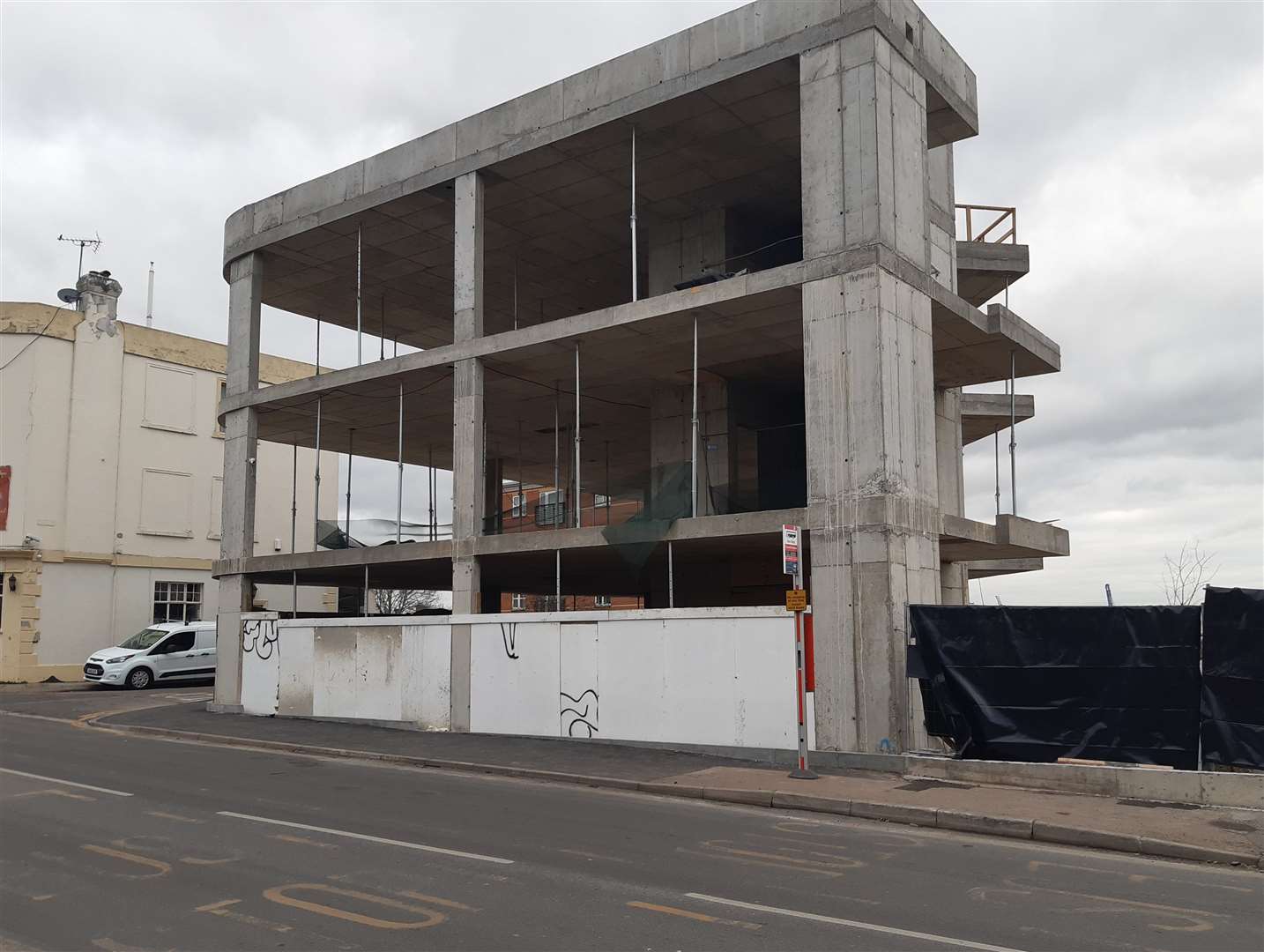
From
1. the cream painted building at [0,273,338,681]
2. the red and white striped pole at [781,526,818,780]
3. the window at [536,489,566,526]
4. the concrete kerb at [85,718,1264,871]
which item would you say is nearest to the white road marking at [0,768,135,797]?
the concrete kerb at [85,718,1264,871]

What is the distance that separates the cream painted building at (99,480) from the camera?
3406 cm

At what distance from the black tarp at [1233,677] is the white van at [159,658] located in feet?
93.5

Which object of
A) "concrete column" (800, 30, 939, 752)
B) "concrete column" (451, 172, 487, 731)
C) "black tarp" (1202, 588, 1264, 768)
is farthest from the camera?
"concrete column" (451, 172, 487, 731)

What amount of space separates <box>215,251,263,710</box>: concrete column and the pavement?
496 centimetres

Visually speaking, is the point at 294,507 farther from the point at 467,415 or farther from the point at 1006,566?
the point at 1006,566

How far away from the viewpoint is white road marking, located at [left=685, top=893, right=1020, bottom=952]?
6.80m

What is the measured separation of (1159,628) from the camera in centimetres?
1310

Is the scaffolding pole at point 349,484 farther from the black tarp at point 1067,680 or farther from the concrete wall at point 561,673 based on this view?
the black tarp at point 1067,680

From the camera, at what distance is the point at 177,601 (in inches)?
1505

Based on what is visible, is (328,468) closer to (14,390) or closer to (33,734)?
(14,390)

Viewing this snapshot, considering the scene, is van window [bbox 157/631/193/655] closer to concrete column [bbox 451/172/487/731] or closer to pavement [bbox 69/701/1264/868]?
pavement [bbox 69/701/1264/868]

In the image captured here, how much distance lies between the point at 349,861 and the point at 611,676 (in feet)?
29.3

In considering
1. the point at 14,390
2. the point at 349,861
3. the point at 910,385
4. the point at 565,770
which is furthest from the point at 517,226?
the point at 14,390

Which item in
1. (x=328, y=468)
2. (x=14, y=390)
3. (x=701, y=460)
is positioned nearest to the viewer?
(x=701, y=460)
